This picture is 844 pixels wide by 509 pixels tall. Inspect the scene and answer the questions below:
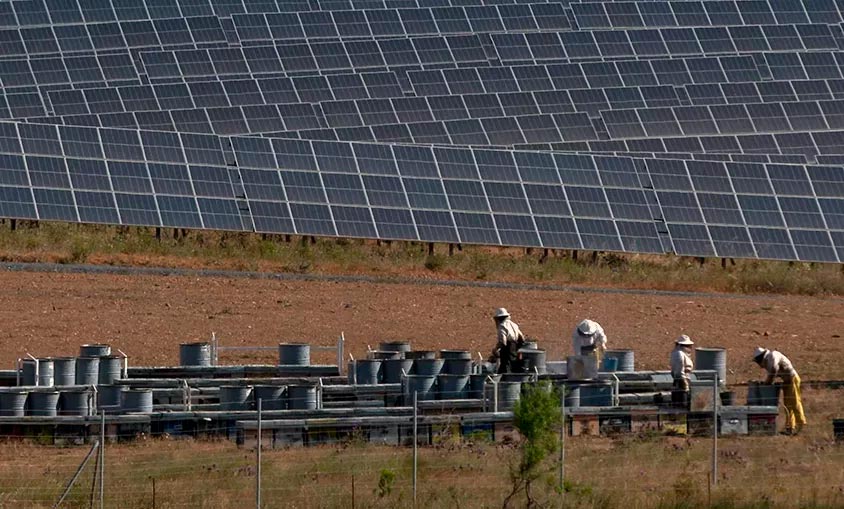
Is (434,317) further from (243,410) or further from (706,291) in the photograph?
(243,410)

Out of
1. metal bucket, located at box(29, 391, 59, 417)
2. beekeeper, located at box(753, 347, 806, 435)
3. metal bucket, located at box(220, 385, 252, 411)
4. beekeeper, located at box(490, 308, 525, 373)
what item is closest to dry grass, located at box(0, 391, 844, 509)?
beekeeper, located at box(753, 347, 806, 435)

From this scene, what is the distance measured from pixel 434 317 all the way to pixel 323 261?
218 inches

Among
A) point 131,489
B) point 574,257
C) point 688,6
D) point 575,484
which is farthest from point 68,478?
point 688,6

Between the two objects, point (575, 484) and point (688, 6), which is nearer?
point (575, 484)

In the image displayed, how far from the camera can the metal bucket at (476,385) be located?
2096 centimetres

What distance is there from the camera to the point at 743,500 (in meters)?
15.5

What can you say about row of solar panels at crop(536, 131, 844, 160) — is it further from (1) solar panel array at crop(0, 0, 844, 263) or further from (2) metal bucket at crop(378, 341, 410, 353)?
(2) metal bucket at crop(378, 341, 410, 353)

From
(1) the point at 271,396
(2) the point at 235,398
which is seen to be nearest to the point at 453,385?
(1) the point at 271,396

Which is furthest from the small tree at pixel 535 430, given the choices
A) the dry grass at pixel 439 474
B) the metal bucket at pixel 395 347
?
the metal bucket at pixel 395 347

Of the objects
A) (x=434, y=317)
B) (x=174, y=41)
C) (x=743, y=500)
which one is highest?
(x=174, y=41)

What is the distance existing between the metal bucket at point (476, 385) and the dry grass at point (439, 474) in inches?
78.5

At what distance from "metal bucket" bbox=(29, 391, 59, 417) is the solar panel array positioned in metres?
14.6

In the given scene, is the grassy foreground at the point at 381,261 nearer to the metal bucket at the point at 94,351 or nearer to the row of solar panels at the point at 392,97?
the row of solar panels at the point at 392,97

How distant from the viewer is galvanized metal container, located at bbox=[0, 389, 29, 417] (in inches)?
766
